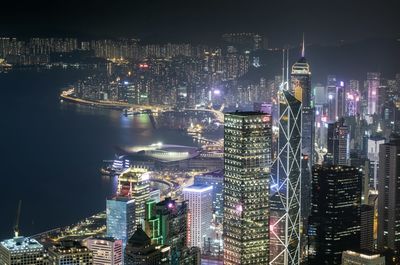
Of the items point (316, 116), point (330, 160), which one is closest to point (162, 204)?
point (330, 160)

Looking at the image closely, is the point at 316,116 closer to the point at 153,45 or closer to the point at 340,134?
the point at 340,134

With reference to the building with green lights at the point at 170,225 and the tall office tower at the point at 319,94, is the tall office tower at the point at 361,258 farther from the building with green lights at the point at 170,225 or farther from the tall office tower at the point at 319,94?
the tall office tower at the point at 319,94

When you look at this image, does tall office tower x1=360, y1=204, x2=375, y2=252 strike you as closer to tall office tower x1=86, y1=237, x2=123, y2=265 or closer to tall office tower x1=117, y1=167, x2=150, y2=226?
tall office tower x1=117, y1=167, x2=150, y2=226

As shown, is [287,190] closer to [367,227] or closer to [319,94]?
[367,227]

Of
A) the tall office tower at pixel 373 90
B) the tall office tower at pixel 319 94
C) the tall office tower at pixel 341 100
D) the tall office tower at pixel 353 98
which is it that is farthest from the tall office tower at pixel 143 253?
the tall office tower at pixel 353 98

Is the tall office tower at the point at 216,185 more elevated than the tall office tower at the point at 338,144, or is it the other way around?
the tall office tower at the point at 338,144

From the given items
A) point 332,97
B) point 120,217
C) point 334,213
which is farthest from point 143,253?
point 332,97
